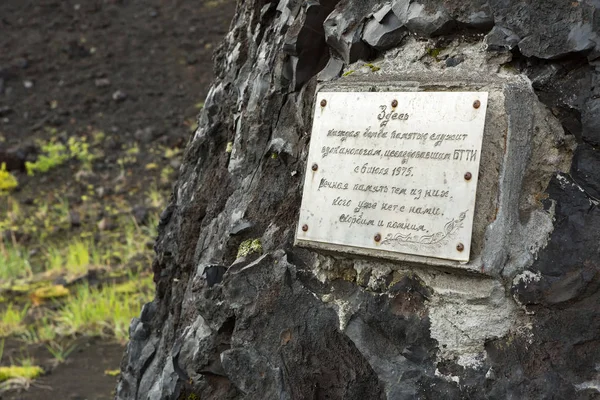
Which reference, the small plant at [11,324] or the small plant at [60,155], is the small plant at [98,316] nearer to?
the small plant at [11,324]

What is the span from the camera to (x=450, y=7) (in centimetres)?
184

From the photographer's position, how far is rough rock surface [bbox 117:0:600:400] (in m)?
1.66

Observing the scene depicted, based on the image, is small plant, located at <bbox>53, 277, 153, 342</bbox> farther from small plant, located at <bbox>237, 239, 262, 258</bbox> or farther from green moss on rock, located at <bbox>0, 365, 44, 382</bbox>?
small plant, located at <bbox>237, 239, 262, 258</bbox>

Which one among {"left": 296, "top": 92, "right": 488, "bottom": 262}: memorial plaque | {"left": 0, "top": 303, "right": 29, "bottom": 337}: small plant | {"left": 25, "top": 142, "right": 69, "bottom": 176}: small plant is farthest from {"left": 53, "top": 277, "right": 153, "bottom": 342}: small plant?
{"left": 25, "top": 142, "right": 69, "bottom": 176}: small plant

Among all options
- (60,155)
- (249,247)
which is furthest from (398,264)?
(60,155)

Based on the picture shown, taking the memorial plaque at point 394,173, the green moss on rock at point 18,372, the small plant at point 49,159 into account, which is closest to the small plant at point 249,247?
the memorial plaque at point 394,173

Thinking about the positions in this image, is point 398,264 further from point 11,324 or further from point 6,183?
point 6,183

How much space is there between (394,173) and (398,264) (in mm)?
230

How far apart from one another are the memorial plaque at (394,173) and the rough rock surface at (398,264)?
77 millimetres

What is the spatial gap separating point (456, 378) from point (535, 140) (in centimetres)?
60

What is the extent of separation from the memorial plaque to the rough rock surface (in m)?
0.08

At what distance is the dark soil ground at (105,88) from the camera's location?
21.6 ft

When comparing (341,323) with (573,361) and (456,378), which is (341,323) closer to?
(456,378)

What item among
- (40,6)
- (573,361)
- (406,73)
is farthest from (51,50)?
(573,361)
